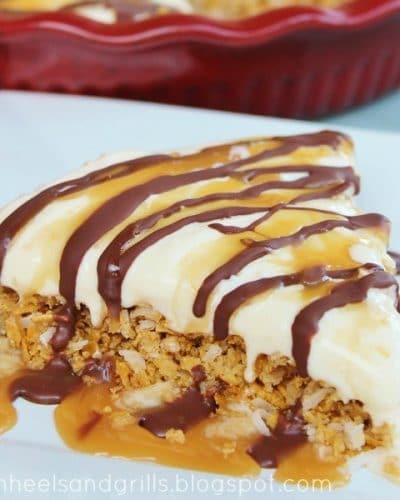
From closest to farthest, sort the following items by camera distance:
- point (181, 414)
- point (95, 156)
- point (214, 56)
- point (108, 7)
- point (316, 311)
Result: point (316, 311) < point (181, 414) < point (95, 156) < point (214, 56) < point (108, 7)

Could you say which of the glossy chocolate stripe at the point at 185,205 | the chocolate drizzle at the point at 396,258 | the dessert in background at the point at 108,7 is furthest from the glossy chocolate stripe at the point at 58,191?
the dessert in background at the point at 108,7

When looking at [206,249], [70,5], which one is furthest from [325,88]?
[206,249]

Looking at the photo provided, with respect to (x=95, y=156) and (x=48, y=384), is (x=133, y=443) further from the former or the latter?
(x=95, y=156)

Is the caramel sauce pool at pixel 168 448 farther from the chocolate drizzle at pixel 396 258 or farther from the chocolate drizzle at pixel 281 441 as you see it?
the chocolate drizzle at pixel 396 258

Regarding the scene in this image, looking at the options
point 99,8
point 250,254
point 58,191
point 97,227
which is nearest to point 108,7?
point 99,8

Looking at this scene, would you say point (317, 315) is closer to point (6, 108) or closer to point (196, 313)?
point (196, 313)

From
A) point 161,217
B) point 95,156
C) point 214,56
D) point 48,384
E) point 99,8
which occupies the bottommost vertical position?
point 48,384
